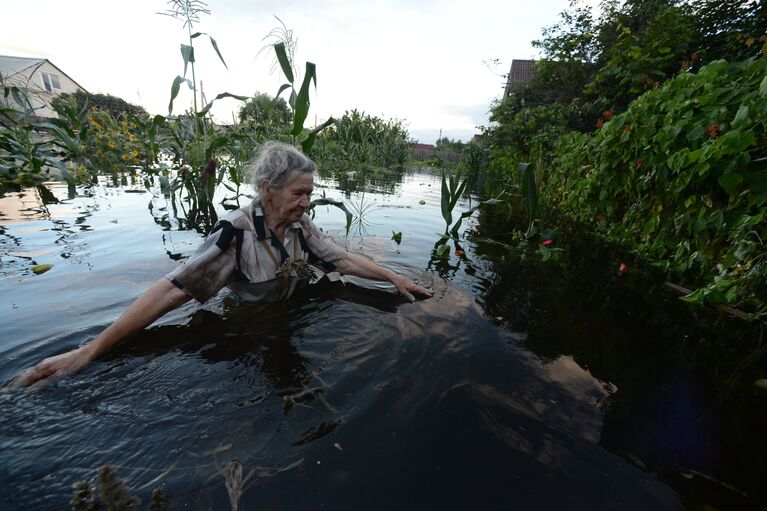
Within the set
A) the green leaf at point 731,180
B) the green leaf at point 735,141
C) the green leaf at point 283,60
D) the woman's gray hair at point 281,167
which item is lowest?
the woman's gray hair at point 281,167

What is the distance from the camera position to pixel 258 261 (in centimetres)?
216

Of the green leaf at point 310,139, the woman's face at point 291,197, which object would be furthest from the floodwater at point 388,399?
the green leaf at point 310,139

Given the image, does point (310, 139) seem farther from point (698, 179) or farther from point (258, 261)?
point (698, 179)

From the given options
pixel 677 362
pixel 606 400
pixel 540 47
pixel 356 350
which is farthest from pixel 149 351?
pixel 540 47

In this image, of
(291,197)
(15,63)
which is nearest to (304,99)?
(291,197)

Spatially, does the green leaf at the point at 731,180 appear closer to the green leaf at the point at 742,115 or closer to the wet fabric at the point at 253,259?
the green leaf at the point at 742,115

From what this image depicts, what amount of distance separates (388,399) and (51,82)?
4369 centimetres

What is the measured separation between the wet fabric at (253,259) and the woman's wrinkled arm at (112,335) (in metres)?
0.08

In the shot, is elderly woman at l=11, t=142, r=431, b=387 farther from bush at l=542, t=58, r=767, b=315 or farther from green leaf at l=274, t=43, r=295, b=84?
bush at l=542, t=58, r=767, b=315

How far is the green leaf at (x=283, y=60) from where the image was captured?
7.75 ft

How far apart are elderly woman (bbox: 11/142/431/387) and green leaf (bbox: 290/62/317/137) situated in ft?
1.79

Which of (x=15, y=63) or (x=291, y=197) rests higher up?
(x=15, y=63)

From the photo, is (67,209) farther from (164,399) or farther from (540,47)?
(540,47)

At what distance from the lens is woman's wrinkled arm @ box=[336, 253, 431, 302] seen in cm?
255
